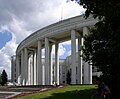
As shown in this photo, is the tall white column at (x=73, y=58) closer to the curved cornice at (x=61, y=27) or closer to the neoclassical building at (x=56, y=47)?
the neoclassical building at (x=56, y=47)

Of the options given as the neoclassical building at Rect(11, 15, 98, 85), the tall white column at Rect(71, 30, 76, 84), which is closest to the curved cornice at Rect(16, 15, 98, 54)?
the neoclassical building at Rect(11, 15, 98, 85)

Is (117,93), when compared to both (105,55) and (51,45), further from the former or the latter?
(51,45)

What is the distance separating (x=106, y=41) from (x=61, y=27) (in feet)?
170

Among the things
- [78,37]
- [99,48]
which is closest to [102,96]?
[99,48]

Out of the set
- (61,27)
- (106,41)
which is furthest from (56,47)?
(106,41)

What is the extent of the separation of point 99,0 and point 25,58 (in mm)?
83428

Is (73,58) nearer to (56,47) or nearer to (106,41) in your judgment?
(56,47)

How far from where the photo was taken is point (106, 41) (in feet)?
Answer: 77.4

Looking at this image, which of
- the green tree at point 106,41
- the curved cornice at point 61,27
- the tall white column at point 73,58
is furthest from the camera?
the tall white column at point 73,58

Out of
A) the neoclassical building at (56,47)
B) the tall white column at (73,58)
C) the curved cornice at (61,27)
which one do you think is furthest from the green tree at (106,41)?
the tall white column at (73,58)

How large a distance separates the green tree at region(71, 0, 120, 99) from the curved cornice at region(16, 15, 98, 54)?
4060 cm

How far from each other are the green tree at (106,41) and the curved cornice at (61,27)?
40602 mm

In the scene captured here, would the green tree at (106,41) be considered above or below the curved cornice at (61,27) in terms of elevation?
below

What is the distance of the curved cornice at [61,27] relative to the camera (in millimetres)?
68725
